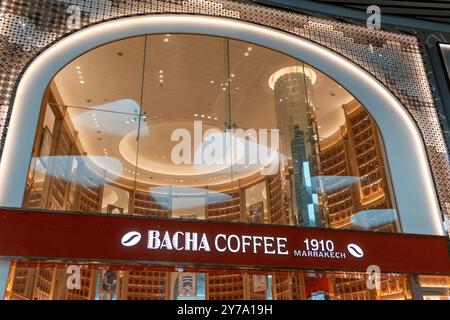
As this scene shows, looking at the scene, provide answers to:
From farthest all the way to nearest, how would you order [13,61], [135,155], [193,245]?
[135,155] < [13,61] < [193,245]

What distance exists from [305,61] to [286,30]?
678 mm

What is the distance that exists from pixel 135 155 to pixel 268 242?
240cm

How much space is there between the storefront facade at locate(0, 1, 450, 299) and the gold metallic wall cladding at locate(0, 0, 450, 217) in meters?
0.03

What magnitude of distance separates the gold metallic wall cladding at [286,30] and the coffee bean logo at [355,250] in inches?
79.2

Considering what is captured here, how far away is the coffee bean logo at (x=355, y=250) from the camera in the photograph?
623 cm

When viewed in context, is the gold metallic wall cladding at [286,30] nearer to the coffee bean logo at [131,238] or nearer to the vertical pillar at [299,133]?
the vertical pillar at [299,133]

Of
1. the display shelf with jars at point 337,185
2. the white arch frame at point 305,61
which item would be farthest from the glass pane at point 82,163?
the display shelf with jars at point 337,185

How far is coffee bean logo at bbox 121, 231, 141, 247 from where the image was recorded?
5.46 meters

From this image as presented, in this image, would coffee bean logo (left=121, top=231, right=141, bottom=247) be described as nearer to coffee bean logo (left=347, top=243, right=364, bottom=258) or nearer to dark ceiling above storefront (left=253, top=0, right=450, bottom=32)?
coffee bean logo (left=347, top=243, right=364, bottom=258)

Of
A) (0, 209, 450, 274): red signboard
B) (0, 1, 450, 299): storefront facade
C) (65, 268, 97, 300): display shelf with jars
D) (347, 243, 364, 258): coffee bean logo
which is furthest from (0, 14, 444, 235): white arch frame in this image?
(65, 268, 97, 300): display shelf with jars

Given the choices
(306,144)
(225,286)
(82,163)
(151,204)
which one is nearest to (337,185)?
(306,144)
